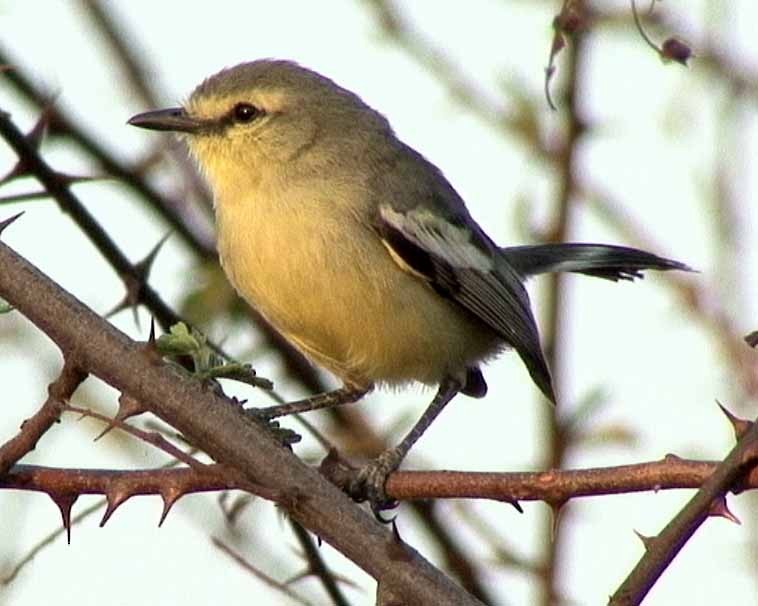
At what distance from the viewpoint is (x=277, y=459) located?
7.82ft

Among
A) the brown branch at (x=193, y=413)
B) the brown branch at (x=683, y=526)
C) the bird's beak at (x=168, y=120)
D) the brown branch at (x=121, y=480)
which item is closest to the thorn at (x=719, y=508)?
the brown branch at (x=683, y=526)

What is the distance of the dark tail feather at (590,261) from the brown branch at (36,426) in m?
2.76

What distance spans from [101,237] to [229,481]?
1.35 meters

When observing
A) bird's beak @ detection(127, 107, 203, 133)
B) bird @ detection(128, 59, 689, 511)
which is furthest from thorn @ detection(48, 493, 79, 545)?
bird's beak @ detection(127, 107, 203, 133)

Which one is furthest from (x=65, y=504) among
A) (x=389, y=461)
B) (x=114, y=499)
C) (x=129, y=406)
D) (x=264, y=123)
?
(x=264, y=123)

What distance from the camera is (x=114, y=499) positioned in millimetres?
2271

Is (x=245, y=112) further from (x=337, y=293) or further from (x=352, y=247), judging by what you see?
(x=337, y=293)

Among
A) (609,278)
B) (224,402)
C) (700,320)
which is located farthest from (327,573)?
(609,278)

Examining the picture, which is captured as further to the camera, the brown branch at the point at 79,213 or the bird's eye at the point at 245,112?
the bird's eye at the point at 245,112

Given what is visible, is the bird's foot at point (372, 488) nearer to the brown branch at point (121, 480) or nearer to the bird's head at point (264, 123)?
the brown branch at point (121, 480)

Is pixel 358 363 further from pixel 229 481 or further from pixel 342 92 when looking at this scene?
pixel 229 481

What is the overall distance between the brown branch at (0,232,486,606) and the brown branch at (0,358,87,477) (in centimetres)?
10

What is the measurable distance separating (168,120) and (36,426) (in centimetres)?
265

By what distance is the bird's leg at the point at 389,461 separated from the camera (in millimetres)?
3352
